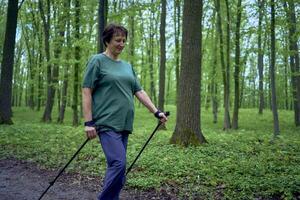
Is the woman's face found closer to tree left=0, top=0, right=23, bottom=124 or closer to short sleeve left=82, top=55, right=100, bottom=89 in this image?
short sleeve left=82, top=55, right=100, bottom=89

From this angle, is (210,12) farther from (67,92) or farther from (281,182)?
(281,182)

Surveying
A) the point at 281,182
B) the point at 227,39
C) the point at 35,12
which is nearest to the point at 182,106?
the point at 281,182

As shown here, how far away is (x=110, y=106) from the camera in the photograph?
4.25 m

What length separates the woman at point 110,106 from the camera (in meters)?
4.10

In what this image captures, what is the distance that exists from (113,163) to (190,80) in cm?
575

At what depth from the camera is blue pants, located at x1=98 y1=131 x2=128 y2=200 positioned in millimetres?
4059

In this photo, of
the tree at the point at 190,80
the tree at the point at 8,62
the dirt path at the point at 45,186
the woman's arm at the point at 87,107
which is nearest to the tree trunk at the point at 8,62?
the tree at the point at 8,62

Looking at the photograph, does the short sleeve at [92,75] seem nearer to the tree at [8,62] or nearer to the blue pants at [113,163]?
the blue pants at [113,163]

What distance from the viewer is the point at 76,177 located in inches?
294

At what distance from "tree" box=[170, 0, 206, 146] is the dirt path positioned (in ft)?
10.1

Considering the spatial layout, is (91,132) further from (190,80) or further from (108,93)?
(190,80)

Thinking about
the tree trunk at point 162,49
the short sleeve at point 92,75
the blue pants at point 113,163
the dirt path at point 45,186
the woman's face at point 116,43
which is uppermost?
the tree trunk at point 162,49

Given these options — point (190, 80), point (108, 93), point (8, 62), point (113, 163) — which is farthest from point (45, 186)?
point (8, 62)

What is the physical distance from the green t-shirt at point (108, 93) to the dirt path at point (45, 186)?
7.48 ft
